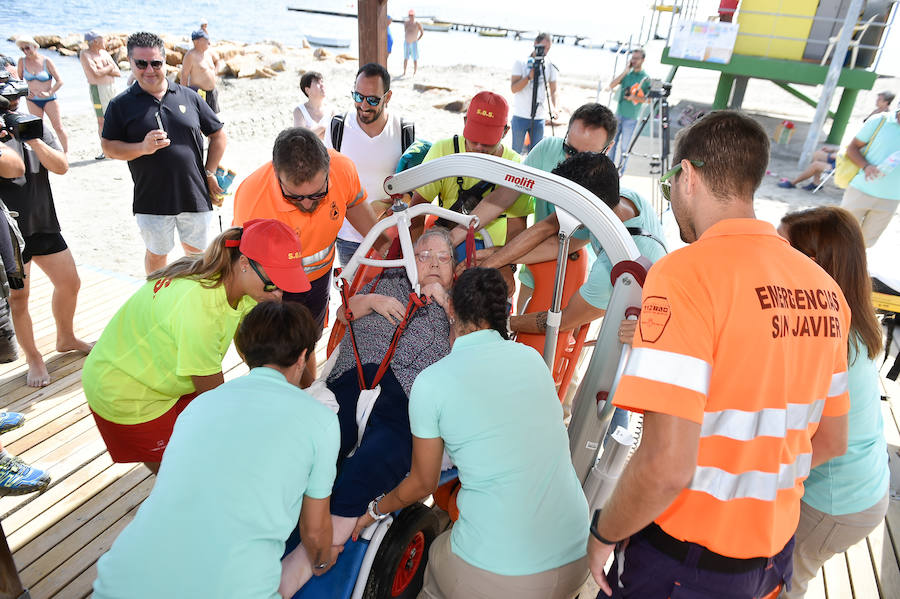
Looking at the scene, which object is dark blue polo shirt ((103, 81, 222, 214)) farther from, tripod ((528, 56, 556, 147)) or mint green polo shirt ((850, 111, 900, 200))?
mint green polo shirt ((850, 111, 900, 200))

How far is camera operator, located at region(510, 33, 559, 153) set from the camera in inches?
284

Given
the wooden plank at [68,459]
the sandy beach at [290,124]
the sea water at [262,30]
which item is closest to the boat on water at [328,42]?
the sea water at [262,30]

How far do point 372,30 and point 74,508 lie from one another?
400 cm

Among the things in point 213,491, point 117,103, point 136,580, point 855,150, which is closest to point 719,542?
point 213,491

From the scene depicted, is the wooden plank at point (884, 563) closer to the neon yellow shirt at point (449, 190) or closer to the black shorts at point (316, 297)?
the neon yellow shirt at point (449, 190)

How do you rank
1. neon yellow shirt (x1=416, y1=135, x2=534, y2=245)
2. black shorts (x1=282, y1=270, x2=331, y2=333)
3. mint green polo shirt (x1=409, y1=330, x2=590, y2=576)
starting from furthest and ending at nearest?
neon yellow shirt (x1=416, y1=135, x2=534, y2=245) < black shorts (x1=282, y1=270, x2=331, y2=333) < mint green polo shirt (x1=409, y1=330, x2=590, y2=576)

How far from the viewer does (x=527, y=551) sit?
5.64 feet

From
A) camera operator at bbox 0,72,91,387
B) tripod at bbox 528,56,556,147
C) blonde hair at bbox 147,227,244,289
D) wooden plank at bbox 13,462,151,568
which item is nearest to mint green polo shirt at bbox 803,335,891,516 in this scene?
blonde hair at bbox 147,227,244,289

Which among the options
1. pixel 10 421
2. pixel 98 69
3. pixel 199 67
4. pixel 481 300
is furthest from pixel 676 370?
pixel 98 69

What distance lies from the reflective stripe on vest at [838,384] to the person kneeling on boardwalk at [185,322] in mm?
1807

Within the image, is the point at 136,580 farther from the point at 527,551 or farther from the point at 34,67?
the point at 34,67

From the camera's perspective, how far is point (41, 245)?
343cm

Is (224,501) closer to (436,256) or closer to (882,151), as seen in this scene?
(436,256)

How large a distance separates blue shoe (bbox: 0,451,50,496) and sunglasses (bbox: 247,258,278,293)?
1723 mm
